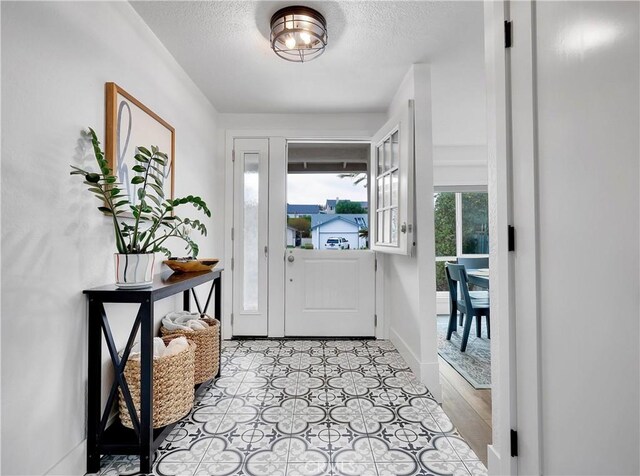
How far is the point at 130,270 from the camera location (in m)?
1.44

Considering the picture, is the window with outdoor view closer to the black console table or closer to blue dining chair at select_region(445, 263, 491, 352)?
blue dining chair at select_region(445, 263, 491, 352)

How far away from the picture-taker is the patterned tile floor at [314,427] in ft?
4.77

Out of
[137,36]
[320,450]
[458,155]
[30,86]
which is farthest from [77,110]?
[458,155]

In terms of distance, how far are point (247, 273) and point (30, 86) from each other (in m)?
2.35

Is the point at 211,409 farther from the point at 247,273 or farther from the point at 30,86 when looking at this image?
the point at 30,86

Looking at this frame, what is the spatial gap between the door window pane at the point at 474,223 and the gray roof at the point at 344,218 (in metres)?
2.41

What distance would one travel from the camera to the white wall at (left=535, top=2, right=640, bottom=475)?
2.60 ft

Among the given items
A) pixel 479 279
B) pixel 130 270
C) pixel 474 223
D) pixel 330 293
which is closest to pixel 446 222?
pixel 474 223

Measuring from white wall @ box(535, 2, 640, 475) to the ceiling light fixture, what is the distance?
3.76 feet

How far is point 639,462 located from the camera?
783 mm

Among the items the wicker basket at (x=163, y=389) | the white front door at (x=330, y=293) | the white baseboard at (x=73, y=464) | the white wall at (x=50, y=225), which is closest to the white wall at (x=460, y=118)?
the white front door at (x=330, y=293)

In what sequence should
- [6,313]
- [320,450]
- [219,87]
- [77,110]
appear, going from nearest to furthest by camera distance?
[6,313]
[77,110]
[320,450]
[219,87]

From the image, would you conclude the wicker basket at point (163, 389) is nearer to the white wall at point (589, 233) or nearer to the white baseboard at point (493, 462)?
the white baseboard at point (493, 462)

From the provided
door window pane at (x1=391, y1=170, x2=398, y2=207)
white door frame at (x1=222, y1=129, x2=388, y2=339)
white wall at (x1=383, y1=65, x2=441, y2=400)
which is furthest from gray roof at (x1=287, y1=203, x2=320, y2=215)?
white wall at (x1=383, y1=65, x2=441, y2=400)
